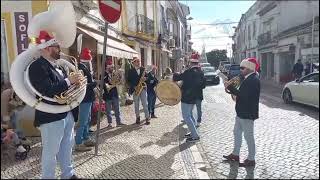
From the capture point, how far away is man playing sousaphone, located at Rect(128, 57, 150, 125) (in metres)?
8.97

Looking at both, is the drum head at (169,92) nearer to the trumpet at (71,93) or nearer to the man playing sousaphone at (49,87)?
the trumpet at (71,93)

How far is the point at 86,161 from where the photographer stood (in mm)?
5590

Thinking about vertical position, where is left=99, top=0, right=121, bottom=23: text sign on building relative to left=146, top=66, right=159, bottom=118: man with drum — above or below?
above

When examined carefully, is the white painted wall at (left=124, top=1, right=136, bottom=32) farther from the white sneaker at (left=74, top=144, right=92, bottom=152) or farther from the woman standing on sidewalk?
the white sneaker at (left=74, top=144, right=92, bottom=152)

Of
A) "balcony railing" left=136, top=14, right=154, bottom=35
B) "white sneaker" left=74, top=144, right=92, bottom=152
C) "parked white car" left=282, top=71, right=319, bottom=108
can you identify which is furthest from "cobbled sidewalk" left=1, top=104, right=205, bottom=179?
"balcony railing" left=136, top=14, right=154, bottom=35

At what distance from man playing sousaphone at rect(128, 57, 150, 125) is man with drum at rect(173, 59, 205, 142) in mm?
1867

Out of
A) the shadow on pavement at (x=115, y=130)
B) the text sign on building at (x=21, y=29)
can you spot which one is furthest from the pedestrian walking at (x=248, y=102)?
the text sign on building at (x=21, y=29)

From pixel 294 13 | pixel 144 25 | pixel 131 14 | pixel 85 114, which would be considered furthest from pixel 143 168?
pixel 294 13

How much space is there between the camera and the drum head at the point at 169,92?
24.5 ft

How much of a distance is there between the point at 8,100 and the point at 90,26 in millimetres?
8034

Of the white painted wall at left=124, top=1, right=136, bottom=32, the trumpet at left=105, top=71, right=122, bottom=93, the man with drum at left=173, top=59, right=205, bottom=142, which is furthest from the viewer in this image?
the white painted wall at left=124, top=1, right=136, bottom=32

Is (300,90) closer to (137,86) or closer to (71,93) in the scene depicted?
(137,86)

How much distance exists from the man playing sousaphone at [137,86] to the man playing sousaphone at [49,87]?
182 inches

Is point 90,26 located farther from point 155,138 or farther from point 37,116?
point 37,116
